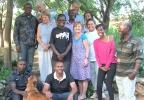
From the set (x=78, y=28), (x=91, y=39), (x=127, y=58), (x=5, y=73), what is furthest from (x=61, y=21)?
(x=5, y=73)

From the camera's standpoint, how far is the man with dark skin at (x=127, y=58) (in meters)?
6.42

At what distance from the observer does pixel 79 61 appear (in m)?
8.46

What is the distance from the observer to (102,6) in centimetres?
1811

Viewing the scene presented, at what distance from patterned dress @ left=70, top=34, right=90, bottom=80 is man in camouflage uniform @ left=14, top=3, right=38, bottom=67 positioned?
1.01 meters

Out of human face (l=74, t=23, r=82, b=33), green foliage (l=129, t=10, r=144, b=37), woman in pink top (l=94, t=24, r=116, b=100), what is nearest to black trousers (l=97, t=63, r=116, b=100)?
woman in pink top (l=94, t=24, r=116, b=100)

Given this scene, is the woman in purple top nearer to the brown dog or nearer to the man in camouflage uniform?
the man in camouflage uniform

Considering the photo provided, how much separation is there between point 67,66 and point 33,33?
3.88 feet

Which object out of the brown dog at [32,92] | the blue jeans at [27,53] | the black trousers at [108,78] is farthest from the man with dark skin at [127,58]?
the blue jeans at [27,53]

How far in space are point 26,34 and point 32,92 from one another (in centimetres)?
216

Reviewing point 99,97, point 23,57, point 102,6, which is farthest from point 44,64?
point 102,6

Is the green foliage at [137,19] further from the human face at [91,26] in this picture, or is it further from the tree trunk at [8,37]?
the human face at [91,26]

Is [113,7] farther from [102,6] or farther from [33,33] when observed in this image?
[33,33]

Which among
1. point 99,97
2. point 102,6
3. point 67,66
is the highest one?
point 102,6

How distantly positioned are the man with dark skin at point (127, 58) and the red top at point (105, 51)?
0.98 meters
